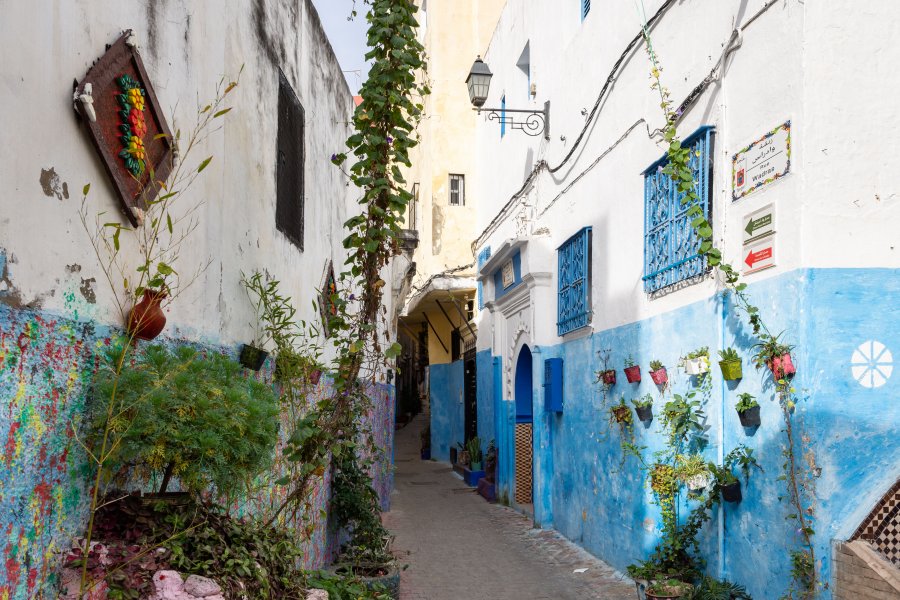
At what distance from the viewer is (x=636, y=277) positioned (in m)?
7.74

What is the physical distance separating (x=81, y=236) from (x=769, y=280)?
3.96m

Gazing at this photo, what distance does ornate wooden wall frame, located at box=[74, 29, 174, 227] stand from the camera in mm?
2791

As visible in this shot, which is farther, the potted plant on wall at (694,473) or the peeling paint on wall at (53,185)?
the potted plant on wall at (694,473)

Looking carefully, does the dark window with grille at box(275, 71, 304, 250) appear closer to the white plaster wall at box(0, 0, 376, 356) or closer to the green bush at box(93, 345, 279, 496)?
the white plaster wall at box(0, 0, 376, 356)

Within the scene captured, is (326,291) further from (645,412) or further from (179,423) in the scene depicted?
(179,423)

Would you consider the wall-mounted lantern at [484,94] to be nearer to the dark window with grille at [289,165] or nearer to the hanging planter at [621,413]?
the hanging planter at [621,413]

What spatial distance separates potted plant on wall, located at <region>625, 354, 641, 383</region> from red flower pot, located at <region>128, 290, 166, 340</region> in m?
5.22

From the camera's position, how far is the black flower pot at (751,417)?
5223mm

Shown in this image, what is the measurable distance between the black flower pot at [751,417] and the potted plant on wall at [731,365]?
0.29m

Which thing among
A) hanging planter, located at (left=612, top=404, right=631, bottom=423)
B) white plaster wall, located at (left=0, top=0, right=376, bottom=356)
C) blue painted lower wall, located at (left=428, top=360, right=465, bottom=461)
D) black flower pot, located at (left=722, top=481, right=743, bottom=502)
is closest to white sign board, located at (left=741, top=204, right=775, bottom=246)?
black flower pot, located at (left=722, top=481, right=743, bottom=502)

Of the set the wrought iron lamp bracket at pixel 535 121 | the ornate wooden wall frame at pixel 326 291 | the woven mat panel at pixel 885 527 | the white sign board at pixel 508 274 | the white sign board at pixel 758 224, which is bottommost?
the woven mat panel at pixel 885 527

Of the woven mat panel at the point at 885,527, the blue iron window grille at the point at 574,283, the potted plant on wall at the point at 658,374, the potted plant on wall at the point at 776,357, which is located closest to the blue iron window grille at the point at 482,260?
the blue iron window grille at the point at 574,283

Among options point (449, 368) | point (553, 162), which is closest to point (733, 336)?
point (553, 162)

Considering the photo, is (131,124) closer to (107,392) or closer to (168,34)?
(168,34)
